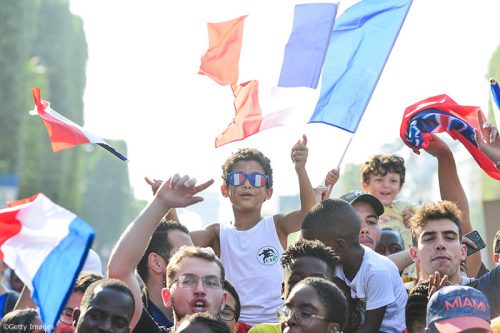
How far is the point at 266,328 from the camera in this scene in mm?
6383

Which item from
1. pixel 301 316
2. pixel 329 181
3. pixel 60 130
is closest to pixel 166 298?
pixel 301 316

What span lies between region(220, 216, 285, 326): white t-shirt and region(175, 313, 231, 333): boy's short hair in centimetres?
169

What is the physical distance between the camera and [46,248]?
5.59 metres

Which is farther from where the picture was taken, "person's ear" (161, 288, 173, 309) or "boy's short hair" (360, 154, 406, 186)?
"boy's short hair" (360, 154, 406, 186)

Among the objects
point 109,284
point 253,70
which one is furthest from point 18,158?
point 109,284

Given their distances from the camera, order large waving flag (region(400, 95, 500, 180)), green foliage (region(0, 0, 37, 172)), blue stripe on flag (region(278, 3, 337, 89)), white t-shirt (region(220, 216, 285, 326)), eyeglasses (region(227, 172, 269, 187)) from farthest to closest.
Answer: green foliage (region(0, 0, 37, 172)) → blue stripe on flag (region(278, 3, 337, 89)) → large waving flag (region(400, 95, 500, 180)) → eyeglasses (region(227, 172, 269, 187)) → white t-shirt (region(220, 216, 285, 326))

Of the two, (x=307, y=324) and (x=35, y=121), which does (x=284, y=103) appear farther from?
(x=35, y=121)

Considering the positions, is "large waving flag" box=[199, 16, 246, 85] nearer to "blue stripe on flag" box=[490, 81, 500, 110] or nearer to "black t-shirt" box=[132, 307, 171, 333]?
"blue stripe on flag" box=[490, 81, 500, 110]

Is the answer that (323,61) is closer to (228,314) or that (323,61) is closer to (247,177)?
(247,177)

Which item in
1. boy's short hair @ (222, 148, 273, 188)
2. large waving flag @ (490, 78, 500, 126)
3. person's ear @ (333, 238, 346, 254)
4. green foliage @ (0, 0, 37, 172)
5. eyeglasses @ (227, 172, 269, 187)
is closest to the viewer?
person's ear @ (333, 238, 346, 254)

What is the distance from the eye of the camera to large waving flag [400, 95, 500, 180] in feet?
25.2

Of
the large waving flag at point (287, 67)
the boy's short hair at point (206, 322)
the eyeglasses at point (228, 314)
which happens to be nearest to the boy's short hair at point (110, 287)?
the boy's short hair at point (206, 322)

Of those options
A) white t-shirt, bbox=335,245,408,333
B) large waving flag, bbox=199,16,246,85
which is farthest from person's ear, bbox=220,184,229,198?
white t-shirt, bbox=335,245,408,333

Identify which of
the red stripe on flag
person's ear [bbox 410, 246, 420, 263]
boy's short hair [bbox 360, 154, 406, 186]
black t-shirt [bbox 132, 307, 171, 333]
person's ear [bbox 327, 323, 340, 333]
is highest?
the red stripe on flag
